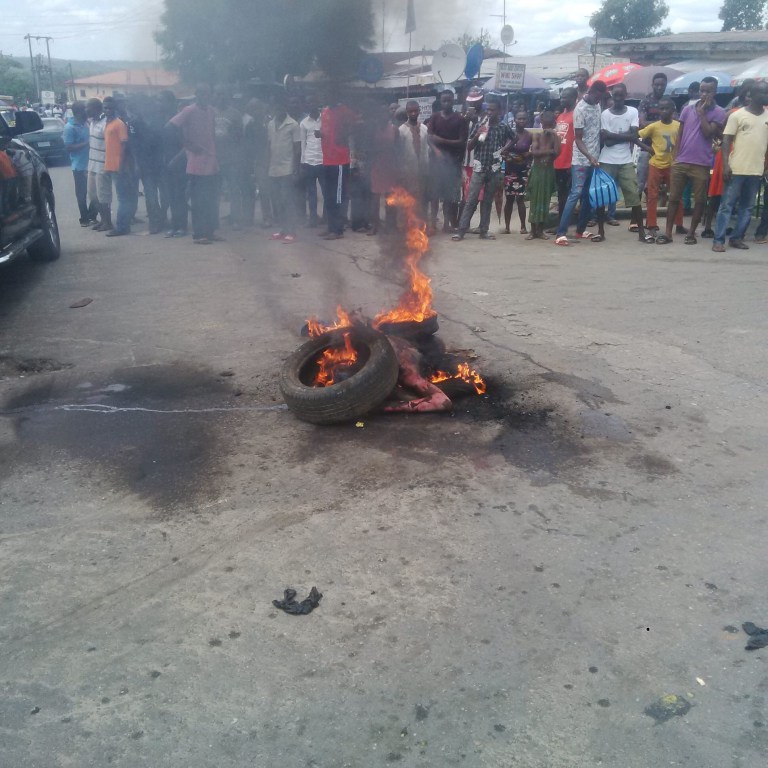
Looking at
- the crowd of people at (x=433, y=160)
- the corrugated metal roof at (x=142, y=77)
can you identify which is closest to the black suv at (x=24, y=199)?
the corrugated metal roof at (x=142, y=77)

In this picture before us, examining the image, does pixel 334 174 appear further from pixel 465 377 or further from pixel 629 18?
pixel 629 18

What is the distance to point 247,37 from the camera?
6.23 m

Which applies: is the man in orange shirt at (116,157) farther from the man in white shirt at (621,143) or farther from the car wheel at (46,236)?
the man in white shirt at (621,143)

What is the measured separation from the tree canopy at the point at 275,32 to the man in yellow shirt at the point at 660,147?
6.15 meters

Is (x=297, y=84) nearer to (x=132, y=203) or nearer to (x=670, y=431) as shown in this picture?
(x=670, y=431)

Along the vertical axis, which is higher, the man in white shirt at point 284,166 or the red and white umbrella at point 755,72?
the red and white umbrella at point 755,72

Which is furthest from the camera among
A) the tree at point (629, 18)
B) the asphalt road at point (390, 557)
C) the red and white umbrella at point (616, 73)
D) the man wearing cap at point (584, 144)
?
the tree at point (629, 18)

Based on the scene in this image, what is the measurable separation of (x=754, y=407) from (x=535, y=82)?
1531 centimetres

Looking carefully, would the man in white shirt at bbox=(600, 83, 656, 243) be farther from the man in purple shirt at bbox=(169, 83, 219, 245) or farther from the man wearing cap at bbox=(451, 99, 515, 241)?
the man in purple shirt at bbox=(169, 83, 219, 245)

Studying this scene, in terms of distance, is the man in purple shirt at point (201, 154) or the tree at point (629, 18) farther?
the tree at point (629, 18)

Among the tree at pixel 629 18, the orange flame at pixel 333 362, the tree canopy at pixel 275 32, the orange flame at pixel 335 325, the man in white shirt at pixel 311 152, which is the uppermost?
the tree at pixel 629 18

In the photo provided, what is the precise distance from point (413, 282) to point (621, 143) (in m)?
6.13

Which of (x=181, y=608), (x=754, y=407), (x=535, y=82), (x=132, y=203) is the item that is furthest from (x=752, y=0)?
(x=181, y=608)

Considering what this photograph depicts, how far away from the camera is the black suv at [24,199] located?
7.71 m
